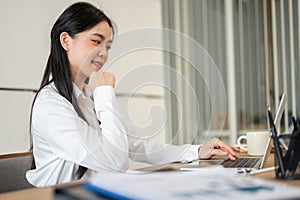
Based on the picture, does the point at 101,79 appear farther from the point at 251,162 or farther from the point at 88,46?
the point at 251,162

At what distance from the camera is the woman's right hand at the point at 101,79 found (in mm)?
1432

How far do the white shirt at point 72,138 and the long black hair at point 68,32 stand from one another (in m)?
0.04

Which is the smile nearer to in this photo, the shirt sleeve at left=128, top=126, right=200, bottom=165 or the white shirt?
the white shirt

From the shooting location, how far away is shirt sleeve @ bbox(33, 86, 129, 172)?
1270 mm

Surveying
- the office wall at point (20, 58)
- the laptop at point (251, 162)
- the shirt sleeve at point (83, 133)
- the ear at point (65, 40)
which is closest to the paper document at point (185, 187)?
the laptop at point (251, 162)

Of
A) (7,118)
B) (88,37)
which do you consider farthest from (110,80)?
(7,118)

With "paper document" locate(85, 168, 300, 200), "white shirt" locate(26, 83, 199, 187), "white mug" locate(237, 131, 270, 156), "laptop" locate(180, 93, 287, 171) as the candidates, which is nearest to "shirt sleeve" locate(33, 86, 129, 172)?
"white shirt" locate(26, 83, 199, 187)

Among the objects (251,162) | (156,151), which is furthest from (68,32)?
(251,162)

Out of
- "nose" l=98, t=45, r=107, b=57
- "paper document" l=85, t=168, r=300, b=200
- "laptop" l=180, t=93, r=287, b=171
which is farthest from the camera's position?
"nose" l=98, t=45, r=107, b=57

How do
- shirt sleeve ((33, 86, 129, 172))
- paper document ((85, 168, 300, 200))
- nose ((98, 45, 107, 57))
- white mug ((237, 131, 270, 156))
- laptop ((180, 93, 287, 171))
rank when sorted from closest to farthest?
1. paper document ((85, 168, 300, 200))
2. laptop ((180, 93, 287, 171))
3. shirt sleeve ((33, 86, 129, 172))
4. nose ((98, 45, 107, 57))
5. white mug ((237, 131, 270, 156))

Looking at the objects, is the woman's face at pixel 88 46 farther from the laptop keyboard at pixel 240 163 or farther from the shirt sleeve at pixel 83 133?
the laptop keyboard at pixel 240 163

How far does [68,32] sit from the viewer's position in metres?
1.50

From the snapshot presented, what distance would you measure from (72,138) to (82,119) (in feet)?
0.40

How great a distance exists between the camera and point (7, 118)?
2.54 metres
